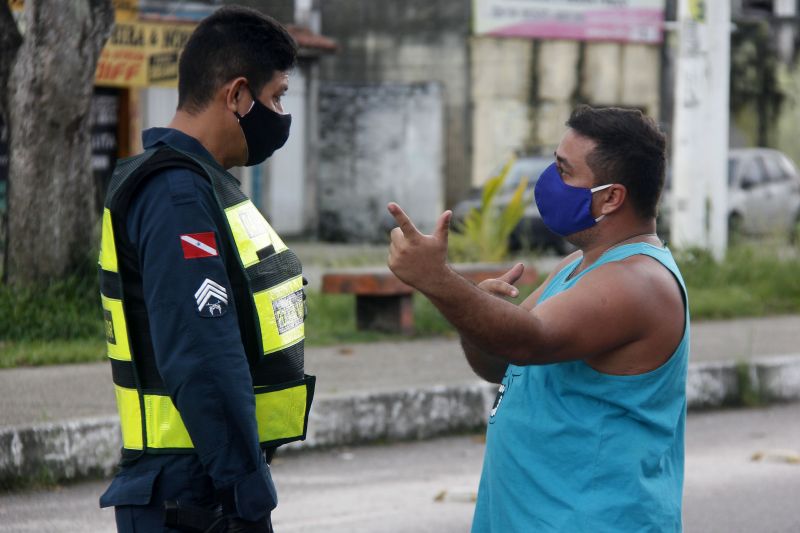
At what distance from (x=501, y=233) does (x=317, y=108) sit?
10.2 m

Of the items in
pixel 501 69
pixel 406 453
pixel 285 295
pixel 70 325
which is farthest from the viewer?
pixel 501 69

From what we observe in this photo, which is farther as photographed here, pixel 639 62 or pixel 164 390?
pixel 639 62

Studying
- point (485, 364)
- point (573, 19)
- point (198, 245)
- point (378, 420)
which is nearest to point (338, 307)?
point (378, 420)

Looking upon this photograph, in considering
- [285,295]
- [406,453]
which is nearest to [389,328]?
[406,453]

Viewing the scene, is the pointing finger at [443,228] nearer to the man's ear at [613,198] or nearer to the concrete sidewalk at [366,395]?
the man's ear at [613,198]

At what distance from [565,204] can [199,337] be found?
2.96ft

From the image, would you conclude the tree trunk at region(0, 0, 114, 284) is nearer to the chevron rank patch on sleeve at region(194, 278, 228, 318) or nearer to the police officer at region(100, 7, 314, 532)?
the police officer at region(100, 7, 314, 532)

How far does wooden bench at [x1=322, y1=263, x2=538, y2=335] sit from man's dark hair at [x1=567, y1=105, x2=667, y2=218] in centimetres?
666

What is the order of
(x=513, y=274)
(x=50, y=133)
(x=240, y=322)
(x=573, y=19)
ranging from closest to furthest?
(x=240, y=322) < (x=513, y=274) < (x=50, y=133) < (x=573, y=19)

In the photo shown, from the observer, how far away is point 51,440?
6172 millimetres

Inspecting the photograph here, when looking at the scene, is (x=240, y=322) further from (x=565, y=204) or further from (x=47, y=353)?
(x=47, y=353)

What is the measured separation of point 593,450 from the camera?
2.69m

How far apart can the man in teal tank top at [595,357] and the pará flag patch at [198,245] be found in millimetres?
373

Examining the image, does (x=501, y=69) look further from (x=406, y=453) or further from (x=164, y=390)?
(x=164, y=390)
